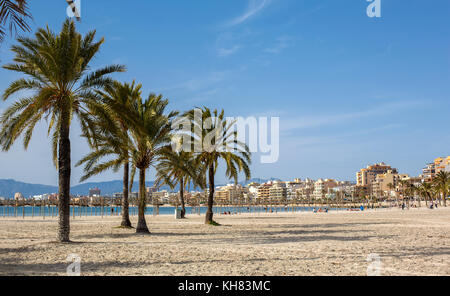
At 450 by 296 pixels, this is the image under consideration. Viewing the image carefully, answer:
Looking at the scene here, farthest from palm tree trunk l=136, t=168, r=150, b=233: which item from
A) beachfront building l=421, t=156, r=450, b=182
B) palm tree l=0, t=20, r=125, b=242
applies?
beachfront building l=421, t=156, r=450, b=182

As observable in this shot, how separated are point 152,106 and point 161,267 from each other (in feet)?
41.1

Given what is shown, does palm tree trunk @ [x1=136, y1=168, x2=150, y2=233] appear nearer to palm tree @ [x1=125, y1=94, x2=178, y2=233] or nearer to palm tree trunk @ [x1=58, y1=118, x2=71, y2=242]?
palm tree @ [x1=125, y1=94, x2=178, y2=233]

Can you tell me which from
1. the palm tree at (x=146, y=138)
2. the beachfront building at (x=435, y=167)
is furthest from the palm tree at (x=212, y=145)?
the beachfront building at (x=435, y=167)

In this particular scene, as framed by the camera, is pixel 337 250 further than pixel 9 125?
No

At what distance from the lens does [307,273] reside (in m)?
8.46

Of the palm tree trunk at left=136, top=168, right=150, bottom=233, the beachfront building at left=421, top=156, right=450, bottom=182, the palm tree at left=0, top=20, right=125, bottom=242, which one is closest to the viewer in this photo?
the palm tree at left=0, top=20, right=125, bottom=242

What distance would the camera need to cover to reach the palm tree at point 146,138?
63.5 feet

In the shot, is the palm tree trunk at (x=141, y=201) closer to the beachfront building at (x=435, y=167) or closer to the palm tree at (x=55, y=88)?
the palm tree at (x=55, y=88)

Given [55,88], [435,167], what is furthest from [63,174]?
[435,167]

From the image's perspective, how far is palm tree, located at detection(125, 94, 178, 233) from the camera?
1936 cm

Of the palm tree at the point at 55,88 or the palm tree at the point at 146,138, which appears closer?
the palm tree at the point at 55,88

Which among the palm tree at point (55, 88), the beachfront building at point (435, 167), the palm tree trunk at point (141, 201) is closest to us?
the palm tree at point (55, 88)

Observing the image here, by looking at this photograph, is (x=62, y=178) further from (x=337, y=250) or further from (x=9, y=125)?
(x=337, y=250)
